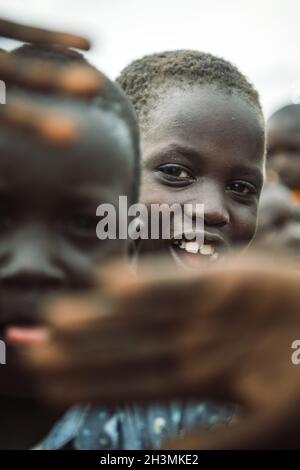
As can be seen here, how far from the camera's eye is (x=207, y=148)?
1.02m

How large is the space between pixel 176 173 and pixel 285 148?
1.36 meters

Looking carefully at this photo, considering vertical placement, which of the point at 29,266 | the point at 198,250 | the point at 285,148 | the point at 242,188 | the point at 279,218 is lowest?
the point at 29,266

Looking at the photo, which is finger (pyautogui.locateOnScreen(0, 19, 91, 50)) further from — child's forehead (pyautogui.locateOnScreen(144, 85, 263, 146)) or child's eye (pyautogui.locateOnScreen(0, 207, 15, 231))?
child's forehead (pyautogui.locateOnScreen(144, 85, 263, 146))

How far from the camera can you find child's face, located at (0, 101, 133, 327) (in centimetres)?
39

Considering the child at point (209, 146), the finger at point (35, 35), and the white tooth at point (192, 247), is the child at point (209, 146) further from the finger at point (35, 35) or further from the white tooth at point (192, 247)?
the finger at point (35, 35)

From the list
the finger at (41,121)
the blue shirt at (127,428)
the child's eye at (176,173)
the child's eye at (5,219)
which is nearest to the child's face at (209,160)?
the child's eye at (176,173)

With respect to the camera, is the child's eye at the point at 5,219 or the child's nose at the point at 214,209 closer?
the child's eye at the point at 5,219

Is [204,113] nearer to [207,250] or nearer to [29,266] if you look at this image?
[207,250]

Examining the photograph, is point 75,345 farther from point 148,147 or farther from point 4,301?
point 148,147

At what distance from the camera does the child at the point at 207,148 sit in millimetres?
1011

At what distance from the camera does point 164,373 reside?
0.66 ft

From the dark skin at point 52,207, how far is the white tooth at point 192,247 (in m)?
0.41

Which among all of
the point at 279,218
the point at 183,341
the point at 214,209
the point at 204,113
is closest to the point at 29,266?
the point at 183,341

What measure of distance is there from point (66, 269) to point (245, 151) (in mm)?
688
